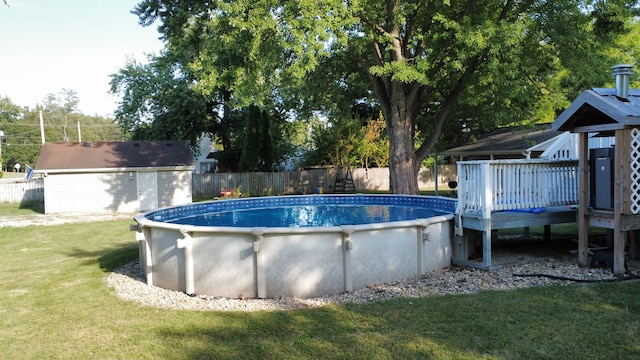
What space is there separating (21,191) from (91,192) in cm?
816

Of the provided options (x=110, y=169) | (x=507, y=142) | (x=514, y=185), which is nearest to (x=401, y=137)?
(x=514, y=185)

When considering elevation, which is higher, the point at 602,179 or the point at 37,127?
the point at 37,127

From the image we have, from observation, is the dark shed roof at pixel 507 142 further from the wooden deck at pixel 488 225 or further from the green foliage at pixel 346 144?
the wooden deck at pixel 488 225

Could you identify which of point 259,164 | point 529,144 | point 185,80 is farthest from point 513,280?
point 185,80

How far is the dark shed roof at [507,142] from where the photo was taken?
71.9ft

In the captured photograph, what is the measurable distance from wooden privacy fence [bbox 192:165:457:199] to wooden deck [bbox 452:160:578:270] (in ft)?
64.3

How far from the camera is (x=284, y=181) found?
3022 centimetres

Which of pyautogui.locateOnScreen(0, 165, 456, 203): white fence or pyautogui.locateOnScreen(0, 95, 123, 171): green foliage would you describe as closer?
pyautogui.locateOnScreen(0, 165, 456, 203): white fence

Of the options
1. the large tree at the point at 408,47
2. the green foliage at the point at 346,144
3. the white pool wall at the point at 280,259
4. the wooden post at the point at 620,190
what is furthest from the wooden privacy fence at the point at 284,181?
the wooden post at the point at 620,190

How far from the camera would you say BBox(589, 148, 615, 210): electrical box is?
7.45m

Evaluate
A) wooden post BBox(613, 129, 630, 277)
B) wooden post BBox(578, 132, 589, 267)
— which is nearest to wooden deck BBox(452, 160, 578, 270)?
wooden post BBox(578, 132, 589, 267)

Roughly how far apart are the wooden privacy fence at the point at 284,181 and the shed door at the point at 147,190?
19.8 feet

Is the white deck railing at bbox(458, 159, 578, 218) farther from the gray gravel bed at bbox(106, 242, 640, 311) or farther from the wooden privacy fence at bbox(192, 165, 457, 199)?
the wooden privacy fence at bbox(192, 165, 457, 199)

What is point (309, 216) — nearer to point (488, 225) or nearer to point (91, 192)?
point (488, 225)
